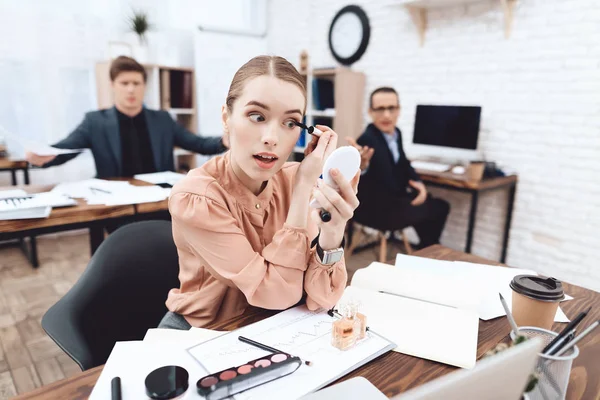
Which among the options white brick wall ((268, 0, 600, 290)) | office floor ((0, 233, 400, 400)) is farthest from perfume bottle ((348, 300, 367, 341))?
white brick wall ((268, 0, 600, 290))

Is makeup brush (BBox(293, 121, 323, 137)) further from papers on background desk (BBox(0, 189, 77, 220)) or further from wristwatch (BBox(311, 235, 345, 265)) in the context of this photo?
papers on background desk (BBox(0, 189, 77, 220))

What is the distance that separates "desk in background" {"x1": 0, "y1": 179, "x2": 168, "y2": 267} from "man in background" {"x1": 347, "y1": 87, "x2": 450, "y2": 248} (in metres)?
1.39

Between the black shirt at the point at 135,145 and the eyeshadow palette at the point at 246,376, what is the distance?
2.30 meters

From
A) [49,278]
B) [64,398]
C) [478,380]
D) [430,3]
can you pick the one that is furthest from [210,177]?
[430,3]

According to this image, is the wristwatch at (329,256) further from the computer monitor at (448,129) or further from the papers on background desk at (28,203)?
the computer monitor at (448,129)

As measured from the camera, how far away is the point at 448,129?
330 cm

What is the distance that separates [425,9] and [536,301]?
10.8 ft

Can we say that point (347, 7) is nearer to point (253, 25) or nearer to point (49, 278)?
point (253, 25)

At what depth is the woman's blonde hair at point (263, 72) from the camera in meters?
0.92

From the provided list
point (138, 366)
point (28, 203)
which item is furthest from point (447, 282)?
point (28, 203)

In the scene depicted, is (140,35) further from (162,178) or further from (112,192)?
(112,192)

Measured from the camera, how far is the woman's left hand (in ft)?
2.75

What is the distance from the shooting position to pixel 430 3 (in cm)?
329

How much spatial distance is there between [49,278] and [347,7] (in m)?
3.51
